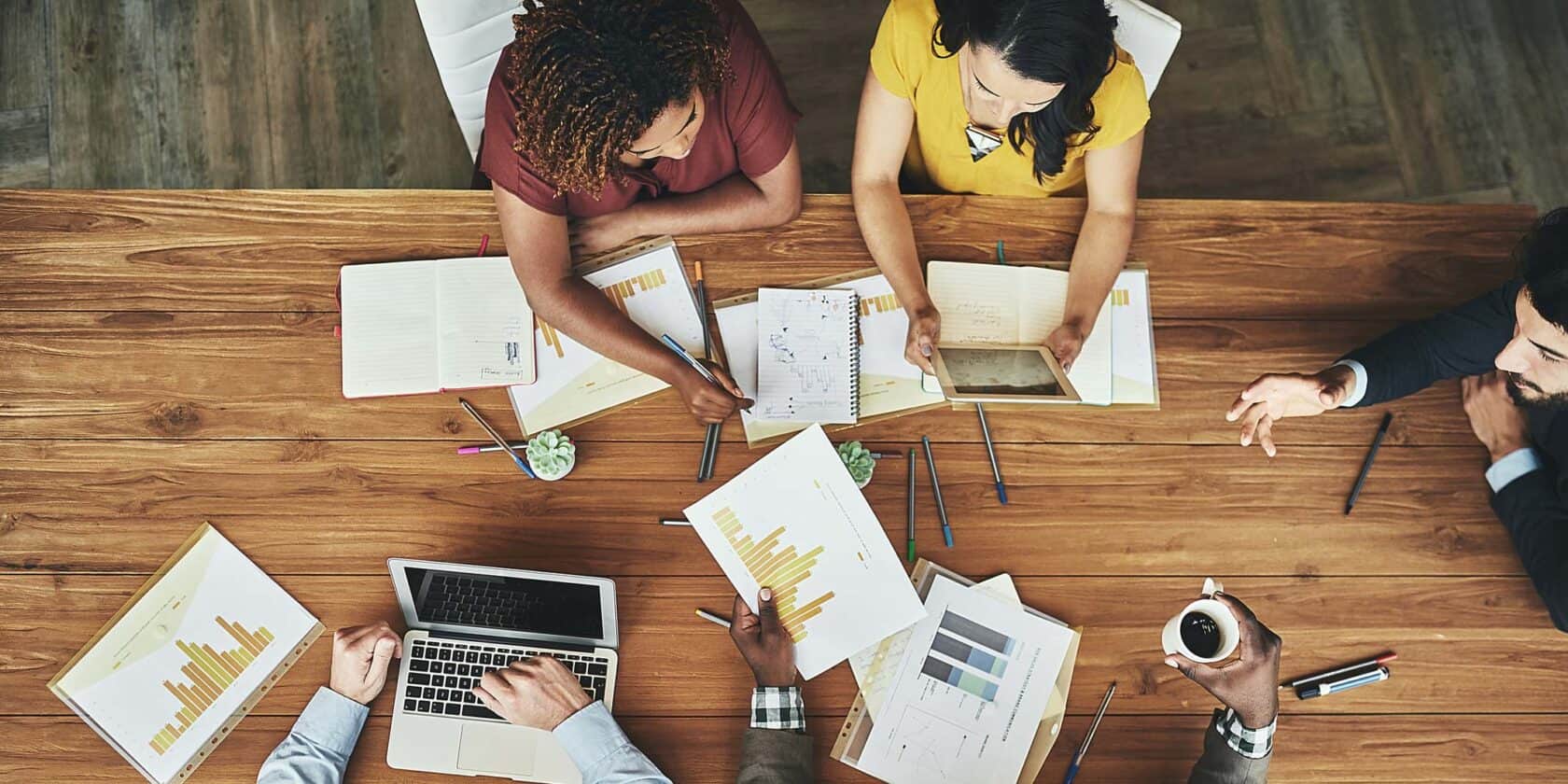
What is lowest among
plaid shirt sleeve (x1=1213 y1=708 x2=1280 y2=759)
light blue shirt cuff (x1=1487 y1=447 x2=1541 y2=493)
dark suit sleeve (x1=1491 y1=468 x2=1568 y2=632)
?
plaid shirt sleeve (x1=1213 y1=708 x2=1280 y2=759)

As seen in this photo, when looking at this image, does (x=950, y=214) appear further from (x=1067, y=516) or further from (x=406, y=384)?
(x=406, y=384)

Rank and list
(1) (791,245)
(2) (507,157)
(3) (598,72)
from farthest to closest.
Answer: (1) (791,245) < (2) (507,157) < (3) (598,72)

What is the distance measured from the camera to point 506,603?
1.39 meters

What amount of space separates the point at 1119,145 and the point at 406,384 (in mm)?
1206

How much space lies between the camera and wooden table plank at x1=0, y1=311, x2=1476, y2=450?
1480 mm

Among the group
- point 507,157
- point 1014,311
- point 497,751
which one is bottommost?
point 497,751

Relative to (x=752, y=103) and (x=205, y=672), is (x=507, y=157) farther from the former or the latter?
(x=205, y=672)

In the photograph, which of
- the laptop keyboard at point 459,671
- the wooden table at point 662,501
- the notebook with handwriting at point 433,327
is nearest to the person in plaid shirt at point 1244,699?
the wooden table at point 662,501

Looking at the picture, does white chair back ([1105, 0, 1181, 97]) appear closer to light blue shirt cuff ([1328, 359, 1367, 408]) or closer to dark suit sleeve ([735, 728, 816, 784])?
light blue shirt cuff ([1328, 359, 1367, 408])

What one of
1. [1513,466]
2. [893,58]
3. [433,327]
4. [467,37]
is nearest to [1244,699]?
[1513,466]

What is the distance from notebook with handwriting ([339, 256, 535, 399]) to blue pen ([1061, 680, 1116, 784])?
1016mm

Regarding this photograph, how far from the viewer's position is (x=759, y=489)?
4.82ft

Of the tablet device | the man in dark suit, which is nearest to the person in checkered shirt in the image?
the tablet device

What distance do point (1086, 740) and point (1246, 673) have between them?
256 millimetres
